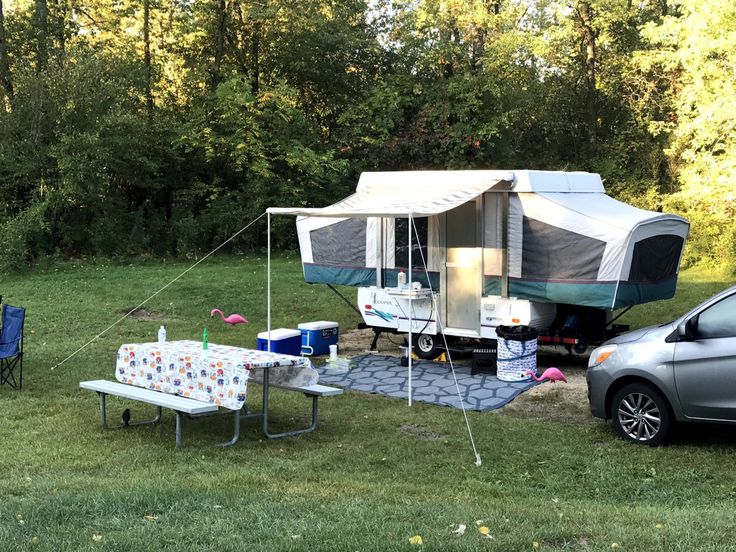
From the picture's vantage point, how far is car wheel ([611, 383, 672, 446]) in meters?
6.72

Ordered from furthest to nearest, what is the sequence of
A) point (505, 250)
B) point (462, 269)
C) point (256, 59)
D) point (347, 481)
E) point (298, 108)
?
1. point (298, 108)
2. point (256, 59)
3. point (462, 269)
4. point (505, 250)
5. point (347, 481)

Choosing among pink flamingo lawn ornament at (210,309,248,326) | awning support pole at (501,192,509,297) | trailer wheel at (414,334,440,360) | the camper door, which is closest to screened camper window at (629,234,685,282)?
awning support pole at (501,192,509,297)

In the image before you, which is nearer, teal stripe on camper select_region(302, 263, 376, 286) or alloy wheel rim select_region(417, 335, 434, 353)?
alloy wheel rim select_region(417, 335, 434, 353)

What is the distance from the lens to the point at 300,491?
5.30 m

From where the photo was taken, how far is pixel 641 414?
689cm

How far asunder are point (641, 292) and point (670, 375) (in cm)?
347

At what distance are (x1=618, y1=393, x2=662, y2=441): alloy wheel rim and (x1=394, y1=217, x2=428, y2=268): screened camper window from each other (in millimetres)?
4617

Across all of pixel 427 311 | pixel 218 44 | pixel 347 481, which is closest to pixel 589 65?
pixel 218 44

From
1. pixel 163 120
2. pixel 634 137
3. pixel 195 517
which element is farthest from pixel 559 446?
pixel 634 137

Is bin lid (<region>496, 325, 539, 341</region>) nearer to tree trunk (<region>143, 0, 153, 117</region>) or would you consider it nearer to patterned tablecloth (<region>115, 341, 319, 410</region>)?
patterned tablecloth (<region>115, 341, 319, 410</region>)

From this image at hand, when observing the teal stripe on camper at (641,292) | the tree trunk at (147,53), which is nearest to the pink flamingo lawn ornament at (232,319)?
the teal stripe on camper at (641,292)

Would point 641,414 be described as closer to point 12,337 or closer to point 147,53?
point 12,337

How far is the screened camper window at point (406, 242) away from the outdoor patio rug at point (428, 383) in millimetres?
1423

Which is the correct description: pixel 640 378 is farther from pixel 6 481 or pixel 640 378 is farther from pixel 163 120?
pixel 163 120
